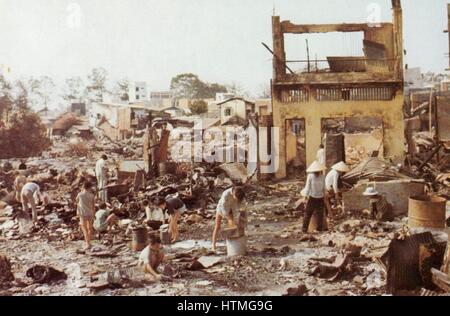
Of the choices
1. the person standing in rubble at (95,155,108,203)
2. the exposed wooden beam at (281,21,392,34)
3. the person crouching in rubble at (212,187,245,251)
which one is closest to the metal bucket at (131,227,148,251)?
the person crouching in rubble at (212,187,245,251)

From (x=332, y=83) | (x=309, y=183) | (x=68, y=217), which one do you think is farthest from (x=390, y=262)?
(x=332, y=83)

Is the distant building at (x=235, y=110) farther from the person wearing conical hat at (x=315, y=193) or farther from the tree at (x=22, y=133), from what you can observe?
the person wearing conical hat at (x=315, y=193)

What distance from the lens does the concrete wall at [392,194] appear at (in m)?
10.5

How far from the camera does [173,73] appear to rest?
35.3ft

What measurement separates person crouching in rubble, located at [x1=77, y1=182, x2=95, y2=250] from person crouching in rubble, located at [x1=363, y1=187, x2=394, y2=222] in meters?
5.79

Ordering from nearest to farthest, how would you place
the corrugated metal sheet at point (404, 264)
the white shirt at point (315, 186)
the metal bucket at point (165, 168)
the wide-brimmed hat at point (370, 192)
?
the corrugated metal sheet at point (404, 264), the white shirt at point (315, 186), the wide-brimmed hat at point (370, 192), the metal bucket at point (165, 168)

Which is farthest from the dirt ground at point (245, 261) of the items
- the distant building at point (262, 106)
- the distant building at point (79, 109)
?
the distant building at point (262, 106)

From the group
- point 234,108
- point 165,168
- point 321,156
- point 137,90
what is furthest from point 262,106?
point 321,156

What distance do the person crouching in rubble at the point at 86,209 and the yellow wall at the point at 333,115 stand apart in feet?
23.8

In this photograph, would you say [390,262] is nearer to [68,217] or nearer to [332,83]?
[68,217]

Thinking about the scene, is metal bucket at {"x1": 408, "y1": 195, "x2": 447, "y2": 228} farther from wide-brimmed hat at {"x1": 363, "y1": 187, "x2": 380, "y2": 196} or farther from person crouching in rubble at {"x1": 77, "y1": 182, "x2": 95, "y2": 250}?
person crouching in rubble at {"x1": 77, "y1": 182, "x2": 95, "y2": 250}

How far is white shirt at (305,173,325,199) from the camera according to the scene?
31.0 ft

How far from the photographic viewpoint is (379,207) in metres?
10.1
